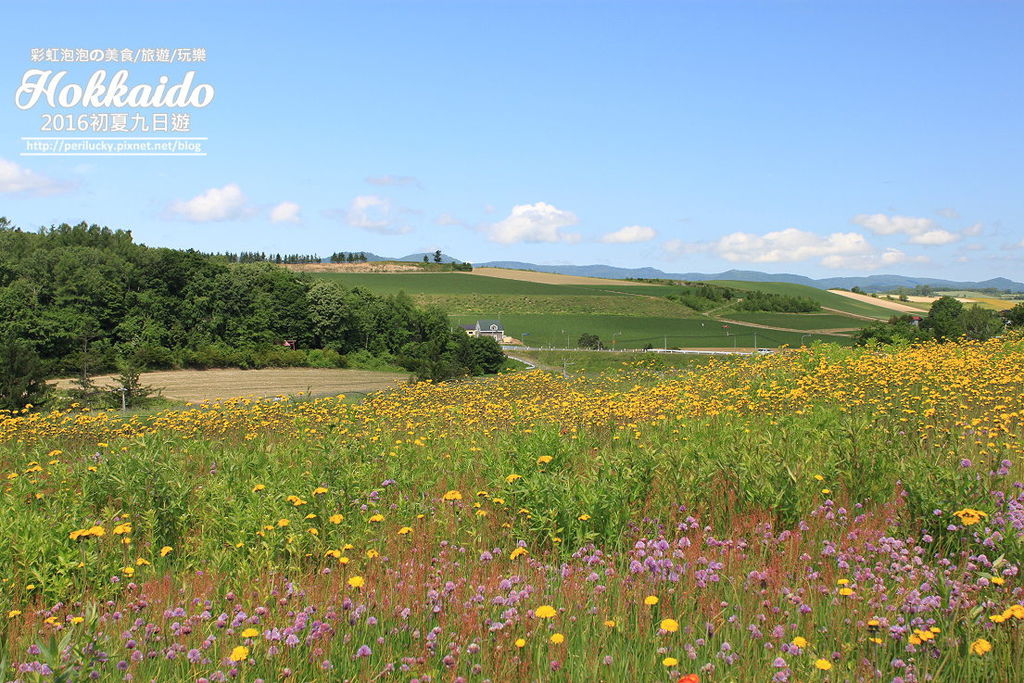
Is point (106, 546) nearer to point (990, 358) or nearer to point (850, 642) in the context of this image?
point (850, 642)

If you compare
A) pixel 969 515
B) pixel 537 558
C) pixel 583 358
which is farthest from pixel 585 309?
pixel 969 515

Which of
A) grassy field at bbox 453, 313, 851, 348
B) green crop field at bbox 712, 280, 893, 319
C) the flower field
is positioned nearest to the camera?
the flower field

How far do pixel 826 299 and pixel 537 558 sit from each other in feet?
477

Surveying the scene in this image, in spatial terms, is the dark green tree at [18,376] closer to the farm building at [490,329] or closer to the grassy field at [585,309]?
the farm building at [490,329]

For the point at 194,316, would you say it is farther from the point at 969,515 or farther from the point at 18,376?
the point at 969,515

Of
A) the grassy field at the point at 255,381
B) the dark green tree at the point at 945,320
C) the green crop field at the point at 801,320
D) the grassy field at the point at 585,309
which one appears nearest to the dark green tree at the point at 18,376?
the grassy field at the point at 255,381

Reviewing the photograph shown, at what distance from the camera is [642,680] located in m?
3.24

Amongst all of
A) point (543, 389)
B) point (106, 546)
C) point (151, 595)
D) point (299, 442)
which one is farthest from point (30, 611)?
point (543, 389)

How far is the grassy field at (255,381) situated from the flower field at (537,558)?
1481 inches

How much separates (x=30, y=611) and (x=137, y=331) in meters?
68.8

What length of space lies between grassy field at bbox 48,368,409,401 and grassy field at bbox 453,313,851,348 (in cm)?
3582

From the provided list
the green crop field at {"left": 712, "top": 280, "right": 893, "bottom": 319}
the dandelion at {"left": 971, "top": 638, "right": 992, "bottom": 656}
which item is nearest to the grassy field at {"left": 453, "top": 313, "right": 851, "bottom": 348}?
the green crop field at {"left": 712, "top": 280, "right": 893, "bottom": 319}

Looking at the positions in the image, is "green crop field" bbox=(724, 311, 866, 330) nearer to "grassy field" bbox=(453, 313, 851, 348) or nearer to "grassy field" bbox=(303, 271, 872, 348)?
"grassy field" bbox=(303, 271, 872, 348)

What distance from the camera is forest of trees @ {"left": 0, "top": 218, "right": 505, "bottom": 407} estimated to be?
201 feet
